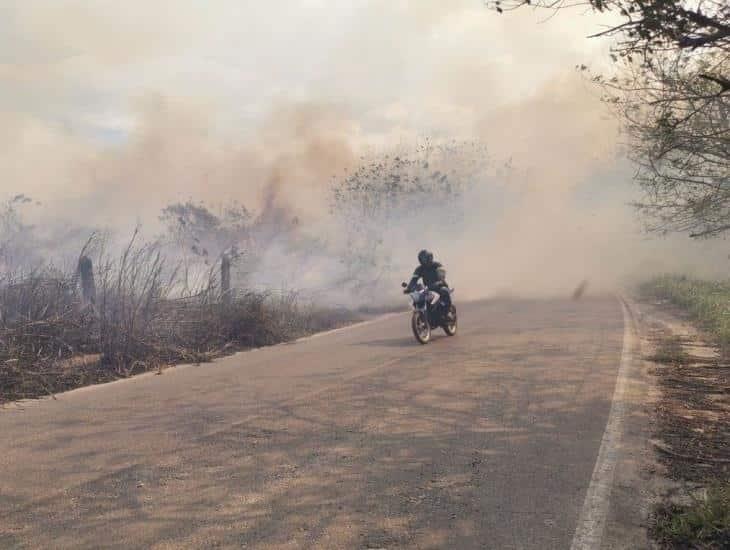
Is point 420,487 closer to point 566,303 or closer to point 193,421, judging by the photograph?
point 193,421

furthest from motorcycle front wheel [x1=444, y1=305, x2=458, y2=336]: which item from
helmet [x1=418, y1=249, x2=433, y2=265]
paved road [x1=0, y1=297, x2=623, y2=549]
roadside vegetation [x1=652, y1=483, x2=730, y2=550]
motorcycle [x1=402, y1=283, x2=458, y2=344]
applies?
roadside vegetation [x1=652, y1=483, x2=730, y2=550]

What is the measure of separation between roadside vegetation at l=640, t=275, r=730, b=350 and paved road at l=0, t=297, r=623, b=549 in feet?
15.3

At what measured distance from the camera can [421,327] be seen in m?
12.1

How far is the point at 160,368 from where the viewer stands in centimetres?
1008

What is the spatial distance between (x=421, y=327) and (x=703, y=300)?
378 inches

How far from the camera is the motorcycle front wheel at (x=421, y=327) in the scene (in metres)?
11.8

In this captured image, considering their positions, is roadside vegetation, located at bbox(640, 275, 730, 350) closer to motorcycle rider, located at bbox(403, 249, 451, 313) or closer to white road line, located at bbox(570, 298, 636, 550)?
motorcycle rider, located at bbox(403, 249, 451, 313)

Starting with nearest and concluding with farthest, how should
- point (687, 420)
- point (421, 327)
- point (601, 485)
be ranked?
1. point (601, 485)
2. point (687, 420)
3. point (421, 327)

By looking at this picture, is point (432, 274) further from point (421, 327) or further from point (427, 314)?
point (421, 327)

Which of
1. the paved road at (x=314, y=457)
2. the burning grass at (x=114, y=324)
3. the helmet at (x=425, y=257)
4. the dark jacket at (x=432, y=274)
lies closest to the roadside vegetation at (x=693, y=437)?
the paved road at (x=314, y=457)

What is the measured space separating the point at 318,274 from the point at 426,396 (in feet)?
53.5

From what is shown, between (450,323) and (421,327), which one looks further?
(450,323)

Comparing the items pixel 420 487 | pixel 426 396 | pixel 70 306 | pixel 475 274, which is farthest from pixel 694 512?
pixel 475 274

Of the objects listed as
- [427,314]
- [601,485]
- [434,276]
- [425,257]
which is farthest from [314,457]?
[434,276]
